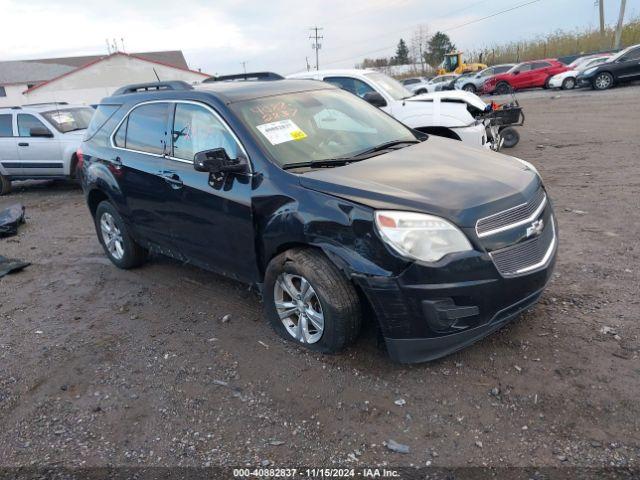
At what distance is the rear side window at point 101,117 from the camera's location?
523cm

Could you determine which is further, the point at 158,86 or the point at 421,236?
the point at 158,86

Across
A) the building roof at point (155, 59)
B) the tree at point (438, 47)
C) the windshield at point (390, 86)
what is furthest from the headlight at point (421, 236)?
the tree at point (438, 47)

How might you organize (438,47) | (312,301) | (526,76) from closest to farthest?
(312,301) → (526,76) → (438,47)

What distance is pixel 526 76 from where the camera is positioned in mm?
28609

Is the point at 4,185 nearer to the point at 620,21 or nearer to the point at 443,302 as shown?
the point at 443,302

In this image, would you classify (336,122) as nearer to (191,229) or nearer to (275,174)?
(275,174)

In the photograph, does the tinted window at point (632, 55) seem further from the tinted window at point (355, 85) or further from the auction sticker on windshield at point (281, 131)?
the auction sticker on windshield at point (281, 131)

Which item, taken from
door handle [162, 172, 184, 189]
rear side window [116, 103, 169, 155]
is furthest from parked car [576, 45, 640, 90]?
door handle [162, 172, 184, 189]

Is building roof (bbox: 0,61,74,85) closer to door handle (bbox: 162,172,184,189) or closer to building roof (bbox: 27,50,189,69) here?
building roof (bbox: 27,50,189,69)

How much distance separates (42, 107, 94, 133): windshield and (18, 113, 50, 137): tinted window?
25cm

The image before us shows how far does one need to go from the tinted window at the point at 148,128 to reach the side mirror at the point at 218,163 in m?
0.99

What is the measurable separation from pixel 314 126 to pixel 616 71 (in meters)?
23.3

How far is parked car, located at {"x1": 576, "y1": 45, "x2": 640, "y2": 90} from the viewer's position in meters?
21.8

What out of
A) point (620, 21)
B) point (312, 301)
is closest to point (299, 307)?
point (312, 301)
